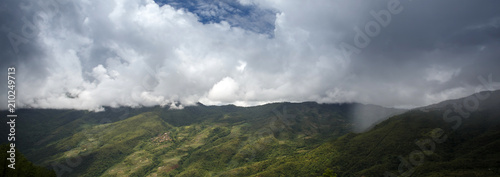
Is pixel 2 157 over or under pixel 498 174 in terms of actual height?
over

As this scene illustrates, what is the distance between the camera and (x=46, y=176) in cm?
8369

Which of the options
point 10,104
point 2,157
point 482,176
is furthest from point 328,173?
point 482,176

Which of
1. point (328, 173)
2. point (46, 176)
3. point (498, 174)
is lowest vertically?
point (498, 174)

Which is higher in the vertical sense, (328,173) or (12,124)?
(12,124)

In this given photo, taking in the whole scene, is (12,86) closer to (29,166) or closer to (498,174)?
(29,166)

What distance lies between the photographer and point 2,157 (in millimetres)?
65062

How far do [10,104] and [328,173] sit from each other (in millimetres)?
88949

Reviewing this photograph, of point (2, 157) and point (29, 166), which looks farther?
point (29, 166)

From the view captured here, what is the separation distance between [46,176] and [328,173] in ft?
344

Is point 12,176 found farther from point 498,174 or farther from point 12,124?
point 498,174

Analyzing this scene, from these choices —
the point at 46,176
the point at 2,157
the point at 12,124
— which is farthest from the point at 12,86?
the point at 46,176

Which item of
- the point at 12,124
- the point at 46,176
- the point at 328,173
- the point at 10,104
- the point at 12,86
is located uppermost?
the point at 12,86

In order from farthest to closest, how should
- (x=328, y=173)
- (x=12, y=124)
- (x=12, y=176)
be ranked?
1. (x=328, y=173)
2. (x=12, y=176)
3. (x=12, y=124)

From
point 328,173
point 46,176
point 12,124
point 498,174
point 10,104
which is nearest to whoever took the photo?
point 10,104
